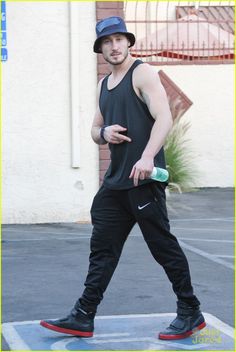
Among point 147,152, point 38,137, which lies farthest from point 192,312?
point 38,137

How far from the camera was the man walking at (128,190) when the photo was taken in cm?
509

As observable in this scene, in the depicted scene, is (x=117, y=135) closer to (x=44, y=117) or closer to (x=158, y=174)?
(x=158, y=174)

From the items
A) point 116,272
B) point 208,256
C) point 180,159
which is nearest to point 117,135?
point 116,272

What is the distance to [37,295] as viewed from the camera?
6.48 meters

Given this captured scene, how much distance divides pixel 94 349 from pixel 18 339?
490 millimetres

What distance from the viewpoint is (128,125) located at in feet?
16.8

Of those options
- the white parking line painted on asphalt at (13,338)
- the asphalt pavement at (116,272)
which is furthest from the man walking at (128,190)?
the asphalt pavement at (116,272)

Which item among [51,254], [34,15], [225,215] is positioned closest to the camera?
[51,254]

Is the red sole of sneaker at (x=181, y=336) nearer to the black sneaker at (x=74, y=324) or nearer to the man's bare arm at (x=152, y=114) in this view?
the black sneaker at (x=74, y=324)

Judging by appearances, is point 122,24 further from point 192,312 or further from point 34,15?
point 34,15

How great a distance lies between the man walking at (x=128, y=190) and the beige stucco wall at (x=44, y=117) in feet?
16.5

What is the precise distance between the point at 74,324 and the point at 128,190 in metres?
0.89

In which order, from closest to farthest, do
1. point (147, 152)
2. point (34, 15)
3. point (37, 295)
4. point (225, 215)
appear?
1. point (147, 152)
2. point (37, 295)
3. point (34, 15)
4. point (225, 215)

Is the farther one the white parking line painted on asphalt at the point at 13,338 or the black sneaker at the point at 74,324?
the black sneaker at the point at 74,324
